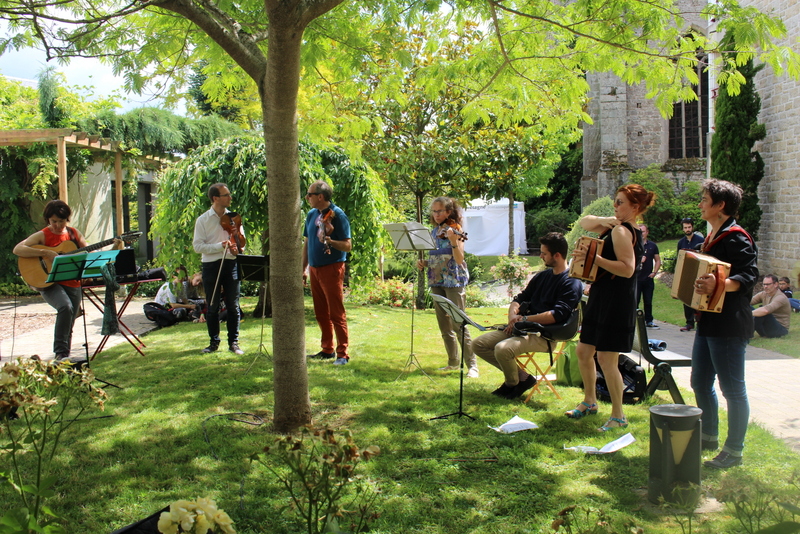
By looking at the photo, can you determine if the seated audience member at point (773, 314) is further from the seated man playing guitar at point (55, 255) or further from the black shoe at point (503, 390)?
the seated man playing guitar at point (55, 255)

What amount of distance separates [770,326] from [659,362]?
5.13 m

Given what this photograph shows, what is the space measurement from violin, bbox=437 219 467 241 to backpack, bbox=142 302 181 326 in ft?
17.2

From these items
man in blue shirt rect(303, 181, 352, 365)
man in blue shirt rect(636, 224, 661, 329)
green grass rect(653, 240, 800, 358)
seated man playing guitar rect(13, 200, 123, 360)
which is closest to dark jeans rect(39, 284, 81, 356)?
seated man playing guitar rect(13, 200, 123, 360)

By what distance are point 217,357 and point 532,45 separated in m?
4.59

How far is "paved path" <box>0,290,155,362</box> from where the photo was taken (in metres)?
7.43

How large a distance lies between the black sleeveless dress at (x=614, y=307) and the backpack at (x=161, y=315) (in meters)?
7.10

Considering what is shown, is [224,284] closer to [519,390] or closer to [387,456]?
[519,390]

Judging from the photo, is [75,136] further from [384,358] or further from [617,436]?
[617,436]

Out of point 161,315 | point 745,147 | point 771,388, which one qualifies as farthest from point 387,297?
point 745,147

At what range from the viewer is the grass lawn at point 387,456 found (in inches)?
124

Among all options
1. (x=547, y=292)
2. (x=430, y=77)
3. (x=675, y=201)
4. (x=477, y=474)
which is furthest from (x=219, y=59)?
(x=675, y=201)

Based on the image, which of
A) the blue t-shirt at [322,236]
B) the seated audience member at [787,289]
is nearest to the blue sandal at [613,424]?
the blue t-shirt at [322,236]

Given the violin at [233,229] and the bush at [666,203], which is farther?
the bush at [666,203]

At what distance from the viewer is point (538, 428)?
454 cm
